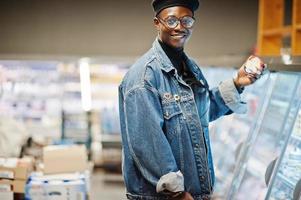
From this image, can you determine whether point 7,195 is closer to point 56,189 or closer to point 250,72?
point 56,189

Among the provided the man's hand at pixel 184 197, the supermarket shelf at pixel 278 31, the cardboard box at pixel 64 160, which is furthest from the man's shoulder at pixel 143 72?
the supermarket shelf at pixel 278 31

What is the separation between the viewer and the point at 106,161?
5.41 meters

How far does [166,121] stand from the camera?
2082 mm

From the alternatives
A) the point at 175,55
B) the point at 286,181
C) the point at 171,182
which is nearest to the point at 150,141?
the point at 171,182

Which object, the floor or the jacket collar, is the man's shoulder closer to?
the jacket collar

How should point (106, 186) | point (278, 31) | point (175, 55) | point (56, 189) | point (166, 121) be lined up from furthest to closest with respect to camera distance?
point (106, 186), point (278, 31), point (56, 189), point (175, 55), point (166, 121)

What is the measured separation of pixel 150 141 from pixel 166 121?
0.12 metres

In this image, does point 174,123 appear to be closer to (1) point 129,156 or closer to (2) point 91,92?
(1) point 129,156

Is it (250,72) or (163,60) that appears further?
(250,72)

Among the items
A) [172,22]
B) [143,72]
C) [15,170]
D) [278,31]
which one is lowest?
[15,170]

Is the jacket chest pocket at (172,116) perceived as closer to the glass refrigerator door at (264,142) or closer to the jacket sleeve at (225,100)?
the jacket sleeve at (225,100)

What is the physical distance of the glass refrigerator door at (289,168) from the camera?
2.40 m

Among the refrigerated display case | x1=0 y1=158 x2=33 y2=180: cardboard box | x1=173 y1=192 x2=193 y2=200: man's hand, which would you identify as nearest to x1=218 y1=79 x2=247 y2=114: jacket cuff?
x1=173 y1=192 x2=193 y2=200: man's hand

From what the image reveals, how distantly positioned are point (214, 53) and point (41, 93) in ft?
6.65
